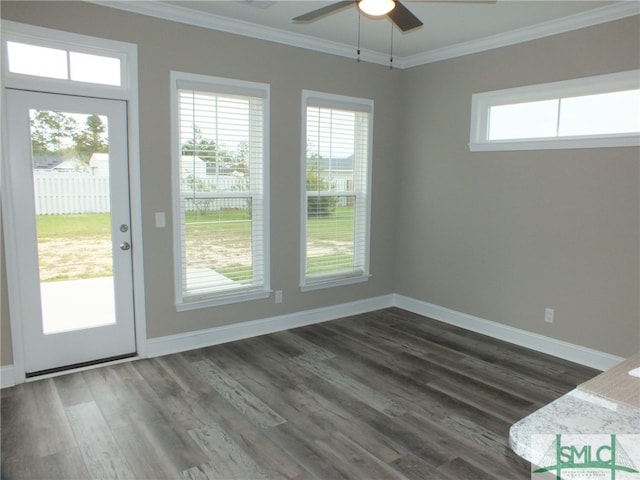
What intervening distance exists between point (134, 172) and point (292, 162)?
59.4 inches

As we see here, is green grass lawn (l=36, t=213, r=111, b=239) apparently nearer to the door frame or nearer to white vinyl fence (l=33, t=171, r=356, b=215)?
white vinyl fence (l=33, t=171, r=356, b=215)

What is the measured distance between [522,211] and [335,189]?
1.88 m

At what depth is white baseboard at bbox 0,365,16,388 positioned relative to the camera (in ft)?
10.6

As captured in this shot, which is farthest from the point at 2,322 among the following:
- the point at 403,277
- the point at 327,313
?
the point at 403,277

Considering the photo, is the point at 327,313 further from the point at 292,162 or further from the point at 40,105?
the point at 40,105

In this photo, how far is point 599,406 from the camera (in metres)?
1.06

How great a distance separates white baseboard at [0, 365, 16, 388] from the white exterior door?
0.11 metres

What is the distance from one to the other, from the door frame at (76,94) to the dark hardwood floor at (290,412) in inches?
15.4

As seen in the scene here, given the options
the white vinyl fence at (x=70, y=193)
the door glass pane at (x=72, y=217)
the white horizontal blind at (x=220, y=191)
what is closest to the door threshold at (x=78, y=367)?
the door glass pane at (x=72, y=217)

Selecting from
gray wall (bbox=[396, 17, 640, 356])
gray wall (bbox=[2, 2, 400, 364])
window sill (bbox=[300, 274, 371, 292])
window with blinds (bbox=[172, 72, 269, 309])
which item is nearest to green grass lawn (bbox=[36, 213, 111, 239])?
gray wall (bbox=[2, 2, 400, 364])

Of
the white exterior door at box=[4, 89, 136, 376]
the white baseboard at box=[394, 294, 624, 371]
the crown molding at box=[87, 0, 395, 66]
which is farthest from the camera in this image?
the white baseboard at box=[394, 294, 624, 371]

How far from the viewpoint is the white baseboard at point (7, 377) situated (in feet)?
10.6

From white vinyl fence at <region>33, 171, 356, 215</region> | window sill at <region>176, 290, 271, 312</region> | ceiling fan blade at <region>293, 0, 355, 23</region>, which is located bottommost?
window sill at <region>176, 290, 271, 312</region>

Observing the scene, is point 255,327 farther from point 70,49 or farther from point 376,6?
point 376,6
